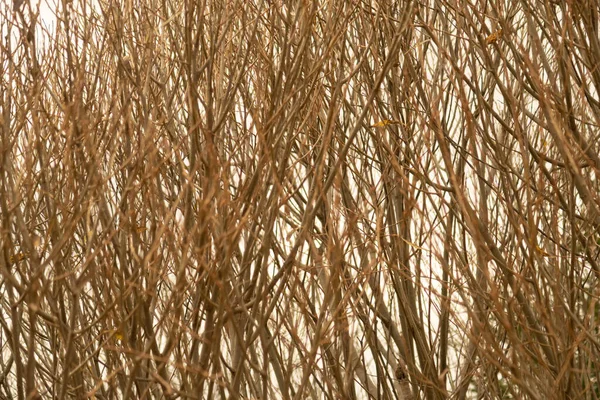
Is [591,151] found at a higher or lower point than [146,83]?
lower

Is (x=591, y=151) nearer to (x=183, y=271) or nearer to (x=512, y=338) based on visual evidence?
(x=512, y=338)

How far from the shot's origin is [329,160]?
4176mm

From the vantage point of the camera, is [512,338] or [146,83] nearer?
[512,338]

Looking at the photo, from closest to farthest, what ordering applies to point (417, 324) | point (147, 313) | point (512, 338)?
point (512, 338) → point (147, 313) → point (417, 324)

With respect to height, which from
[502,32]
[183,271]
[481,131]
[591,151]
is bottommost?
[183,271]

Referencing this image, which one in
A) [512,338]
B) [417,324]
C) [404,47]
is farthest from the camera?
[417,324]

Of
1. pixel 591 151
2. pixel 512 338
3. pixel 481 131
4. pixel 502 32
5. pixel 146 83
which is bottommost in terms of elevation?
pixel 512 338

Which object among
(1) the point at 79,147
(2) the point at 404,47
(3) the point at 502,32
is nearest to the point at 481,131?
(3) the point at 502,32

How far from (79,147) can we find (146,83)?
458mm

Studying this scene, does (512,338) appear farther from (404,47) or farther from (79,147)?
(404,47)

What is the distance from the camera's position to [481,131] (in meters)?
3.11

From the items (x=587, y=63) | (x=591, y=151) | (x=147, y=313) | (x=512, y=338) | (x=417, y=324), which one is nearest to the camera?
(x=512, y=338)

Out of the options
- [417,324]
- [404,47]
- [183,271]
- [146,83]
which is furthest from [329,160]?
[183,271]

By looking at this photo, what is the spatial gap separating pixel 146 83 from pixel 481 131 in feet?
4.30
